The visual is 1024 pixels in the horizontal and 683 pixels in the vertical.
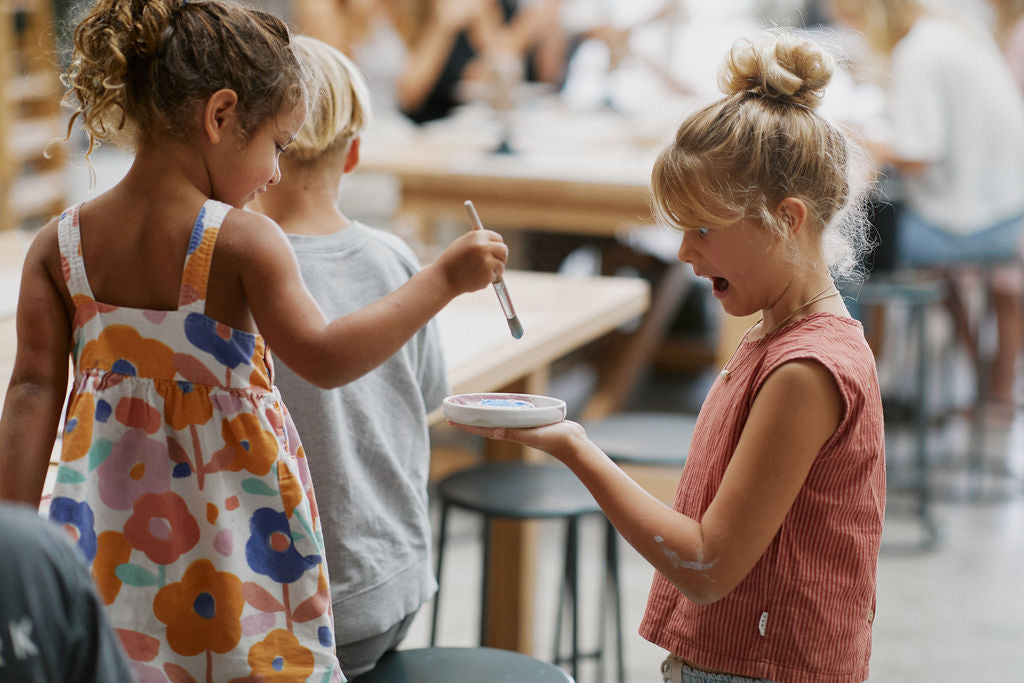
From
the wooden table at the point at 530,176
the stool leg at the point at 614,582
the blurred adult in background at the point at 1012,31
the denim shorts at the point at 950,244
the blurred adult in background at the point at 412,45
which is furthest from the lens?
the blurred adult in background at the point at 412,45

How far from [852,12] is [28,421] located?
355cm

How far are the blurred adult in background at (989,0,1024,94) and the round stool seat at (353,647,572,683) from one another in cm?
435

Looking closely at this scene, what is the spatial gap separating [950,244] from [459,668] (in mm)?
2963

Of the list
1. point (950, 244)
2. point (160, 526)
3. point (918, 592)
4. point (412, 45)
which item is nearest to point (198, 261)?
point (160, 526)

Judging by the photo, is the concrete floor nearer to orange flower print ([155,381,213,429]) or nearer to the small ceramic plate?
the small ceramic plate

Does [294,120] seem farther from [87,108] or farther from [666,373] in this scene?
[666,373]

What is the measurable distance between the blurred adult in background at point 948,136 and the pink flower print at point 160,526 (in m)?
3.13

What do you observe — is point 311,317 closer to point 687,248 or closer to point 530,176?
point 687,248

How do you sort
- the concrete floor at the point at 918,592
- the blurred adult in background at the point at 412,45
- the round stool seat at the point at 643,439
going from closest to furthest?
the round stool seat at the point at 643,439, the concrete floor at the point at 918,592, the blurred adult in background at the point at 412,45

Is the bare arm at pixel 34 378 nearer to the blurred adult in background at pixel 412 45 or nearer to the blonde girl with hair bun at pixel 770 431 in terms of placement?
the blonde girl with hair bun at pixel 770 431

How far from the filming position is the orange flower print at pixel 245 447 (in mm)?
1076

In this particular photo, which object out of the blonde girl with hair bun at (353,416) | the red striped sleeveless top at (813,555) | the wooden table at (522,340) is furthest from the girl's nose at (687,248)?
the wooden table at (522,340)

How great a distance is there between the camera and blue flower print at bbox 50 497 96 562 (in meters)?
1.06

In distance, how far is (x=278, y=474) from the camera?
109cm
